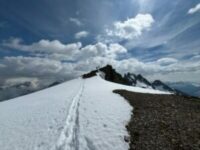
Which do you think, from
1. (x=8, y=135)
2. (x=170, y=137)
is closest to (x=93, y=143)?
(x=170, y=137)

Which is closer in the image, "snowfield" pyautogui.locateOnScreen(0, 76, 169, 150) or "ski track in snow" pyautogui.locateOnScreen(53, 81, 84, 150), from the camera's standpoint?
"ski track in snow" pyautogui.locateOnScreen(53, 81, 84, 150)

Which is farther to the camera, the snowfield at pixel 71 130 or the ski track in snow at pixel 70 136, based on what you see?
the snowfield at pixel 71 130

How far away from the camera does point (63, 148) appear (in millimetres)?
9641

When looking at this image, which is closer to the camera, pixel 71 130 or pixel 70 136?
pixel 70 136

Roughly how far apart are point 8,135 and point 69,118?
5095mm

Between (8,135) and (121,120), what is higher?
(121,120)

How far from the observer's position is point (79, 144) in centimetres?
990

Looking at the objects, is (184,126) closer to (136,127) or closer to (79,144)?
(136,127)

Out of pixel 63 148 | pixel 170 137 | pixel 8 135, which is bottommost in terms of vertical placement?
pixel 8 135

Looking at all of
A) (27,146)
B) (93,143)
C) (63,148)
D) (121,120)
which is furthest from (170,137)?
(27,146)

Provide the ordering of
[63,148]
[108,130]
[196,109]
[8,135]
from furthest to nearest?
1. [196,109]
2. [8,135]
3. [108,130]
4. [63,148]

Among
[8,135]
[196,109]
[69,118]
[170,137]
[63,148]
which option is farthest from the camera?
[196,109]

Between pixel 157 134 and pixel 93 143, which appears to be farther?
pixel 157 134

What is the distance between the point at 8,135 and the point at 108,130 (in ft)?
27.6
